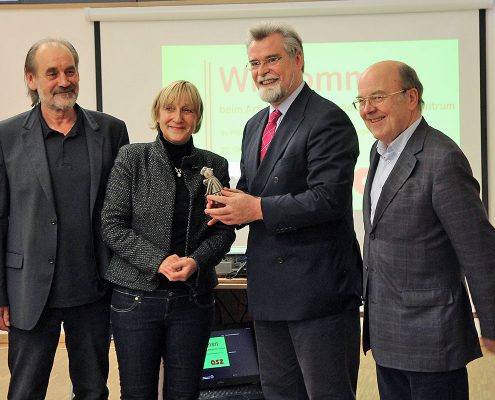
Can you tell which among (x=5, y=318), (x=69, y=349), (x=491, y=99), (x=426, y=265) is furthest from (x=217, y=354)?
(x=491, y=99)

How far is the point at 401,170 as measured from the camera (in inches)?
88.1

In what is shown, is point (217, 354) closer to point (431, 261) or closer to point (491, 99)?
point (431, 261)

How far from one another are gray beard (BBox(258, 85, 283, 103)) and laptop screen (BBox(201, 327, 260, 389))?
1806 mm

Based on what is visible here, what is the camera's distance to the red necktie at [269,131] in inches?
101

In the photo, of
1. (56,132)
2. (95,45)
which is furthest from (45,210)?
(95,45)

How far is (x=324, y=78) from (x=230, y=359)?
2.59 m

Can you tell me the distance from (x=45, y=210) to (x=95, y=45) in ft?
10.9

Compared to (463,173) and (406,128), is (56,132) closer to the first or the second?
(406,128)

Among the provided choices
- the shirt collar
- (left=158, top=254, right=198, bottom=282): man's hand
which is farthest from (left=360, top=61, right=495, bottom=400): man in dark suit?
the shirt collar

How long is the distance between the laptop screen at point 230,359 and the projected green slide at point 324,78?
6.22ft

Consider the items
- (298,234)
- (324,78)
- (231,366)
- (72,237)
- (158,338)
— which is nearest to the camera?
(298,234)

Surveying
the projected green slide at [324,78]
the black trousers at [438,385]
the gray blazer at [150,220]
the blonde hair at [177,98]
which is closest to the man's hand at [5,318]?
the gray blazer at [150,220]

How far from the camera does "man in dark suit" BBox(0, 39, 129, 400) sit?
8.80ft

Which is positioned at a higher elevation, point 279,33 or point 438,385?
point 279,33
